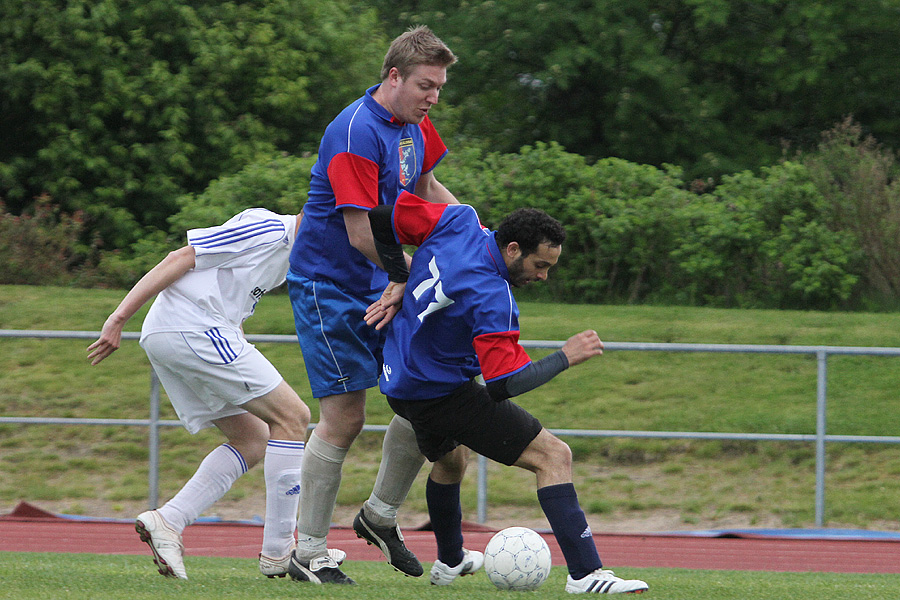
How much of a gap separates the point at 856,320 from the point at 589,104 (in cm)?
1100

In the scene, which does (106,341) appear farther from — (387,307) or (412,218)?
(412,218)

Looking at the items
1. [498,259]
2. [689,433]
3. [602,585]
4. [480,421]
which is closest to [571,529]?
[602,585]

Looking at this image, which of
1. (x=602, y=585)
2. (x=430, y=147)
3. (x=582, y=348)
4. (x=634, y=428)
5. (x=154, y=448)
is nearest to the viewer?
(x=582, y=348)

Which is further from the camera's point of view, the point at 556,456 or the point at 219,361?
the point at 219,361

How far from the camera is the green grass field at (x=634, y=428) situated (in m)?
8.71

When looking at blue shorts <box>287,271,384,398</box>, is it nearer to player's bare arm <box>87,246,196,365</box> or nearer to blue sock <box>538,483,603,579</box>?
player's bare arm <box>87,246,196,365</box>

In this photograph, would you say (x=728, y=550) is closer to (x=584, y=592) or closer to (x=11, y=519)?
(x=584, y=592)

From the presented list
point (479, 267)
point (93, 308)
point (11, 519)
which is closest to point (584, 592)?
point (479, 267)

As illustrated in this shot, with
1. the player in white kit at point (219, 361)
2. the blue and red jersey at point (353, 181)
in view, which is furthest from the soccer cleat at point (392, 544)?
the blue and red jersey at point (353, 181)

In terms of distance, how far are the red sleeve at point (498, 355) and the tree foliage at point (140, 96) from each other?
44.1 feet

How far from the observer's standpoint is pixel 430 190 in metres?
5.40

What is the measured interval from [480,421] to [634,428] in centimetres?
500

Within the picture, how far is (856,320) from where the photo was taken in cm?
1118

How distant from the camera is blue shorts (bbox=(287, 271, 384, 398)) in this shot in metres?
4.96
